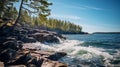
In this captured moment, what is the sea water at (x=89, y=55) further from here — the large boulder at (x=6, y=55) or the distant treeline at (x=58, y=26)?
the distant treeline at (x=58, y=26)

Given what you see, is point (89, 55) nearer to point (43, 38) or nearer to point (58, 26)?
point (43, 38)

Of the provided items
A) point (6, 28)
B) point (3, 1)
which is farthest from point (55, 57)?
point (3, 1)

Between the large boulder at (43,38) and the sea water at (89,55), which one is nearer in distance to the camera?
the sea water at (89,55)

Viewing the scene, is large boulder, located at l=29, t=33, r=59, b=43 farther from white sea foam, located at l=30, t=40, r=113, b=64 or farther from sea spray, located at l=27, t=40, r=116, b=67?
sea spray, located at l=27, t=40, r=116, b=67

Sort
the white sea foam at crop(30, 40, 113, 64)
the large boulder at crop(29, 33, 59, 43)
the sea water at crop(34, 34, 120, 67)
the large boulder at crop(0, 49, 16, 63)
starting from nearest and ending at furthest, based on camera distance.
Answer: the large boulder at crop(0, 49, 16, 63), the sea water at crop(34, 34, 120, 67), the white sea foam at crop(30, 40, 113, 64), the large boulder at crop(29, 33, 59, 43)

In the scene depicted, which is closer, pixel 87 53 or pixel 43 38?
pixel 87 53

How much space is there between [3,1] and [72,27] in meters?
139

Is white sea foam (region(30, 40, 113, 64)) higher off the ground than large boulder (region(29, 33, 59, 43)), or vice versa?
large boulder (region(29, 33, 59, 43))

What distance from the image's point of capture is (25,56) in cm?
1691

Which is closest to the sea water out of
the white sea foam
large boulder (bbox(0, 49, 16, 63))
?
the white sea foam

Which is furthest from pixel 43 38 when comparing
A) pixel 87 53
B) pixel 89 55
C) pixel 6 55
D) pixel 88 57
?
pixel 6 55

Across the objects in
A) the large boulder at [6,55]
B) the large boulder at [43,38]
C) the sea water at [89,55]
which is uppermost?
the large boulder at [6,55]

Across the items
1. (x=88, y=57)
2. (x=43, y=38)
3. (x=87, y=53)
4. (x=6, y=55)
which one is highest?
(x=6, y=55)

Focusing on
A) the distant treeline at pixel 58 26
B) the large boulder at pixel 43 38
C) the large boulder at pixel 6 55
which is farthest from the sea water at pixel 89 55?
the distant treeline at pixel 58 26
